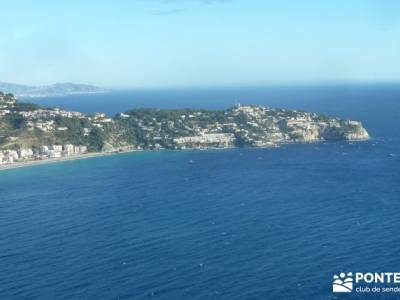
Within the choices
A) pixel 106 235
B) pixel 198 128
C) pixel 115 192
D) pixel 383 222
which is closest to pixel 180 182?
pixel 115 192

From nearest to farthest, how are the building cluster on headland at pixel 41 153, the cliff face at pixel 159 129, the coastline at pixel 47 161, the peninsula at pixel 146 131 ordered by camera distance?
1. the coastline at pixel 47 161
2. the building cluster on headland at pixel 41 153
3. the peninsula at pixel 146 131
4. the cliff face at pixel 159 129

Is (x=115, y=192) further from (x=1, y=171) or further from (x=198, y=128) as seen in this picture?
(x=198, y=128)

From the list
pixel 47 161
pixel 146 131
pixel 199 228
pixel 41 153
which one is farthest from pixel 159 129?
pixel 199 228

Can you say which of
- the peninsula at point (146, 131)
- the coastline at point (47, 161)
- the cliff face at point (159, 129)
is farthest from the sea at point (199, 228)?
the cliff face at point (159, 129)

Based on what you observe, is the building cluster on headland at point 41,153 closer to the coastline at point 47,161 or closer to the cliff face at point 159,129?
the cliff face at point 159,129

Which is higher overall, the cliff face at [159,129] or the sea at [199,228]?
the cliff face at [159,129]

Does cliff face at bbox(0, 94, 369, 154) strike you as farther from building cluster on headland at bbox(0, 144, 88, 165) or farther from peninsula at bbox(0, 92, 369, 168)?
building cluster on headland at bbox(0, 144, 88, 165)

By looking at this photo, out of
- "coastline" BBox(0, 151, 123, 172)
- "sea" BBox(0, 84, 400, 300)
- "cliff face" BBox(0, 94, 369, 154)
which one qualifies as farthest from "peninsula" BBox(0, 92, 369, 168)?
"sea" BBox(0, 84, 400, 300)
